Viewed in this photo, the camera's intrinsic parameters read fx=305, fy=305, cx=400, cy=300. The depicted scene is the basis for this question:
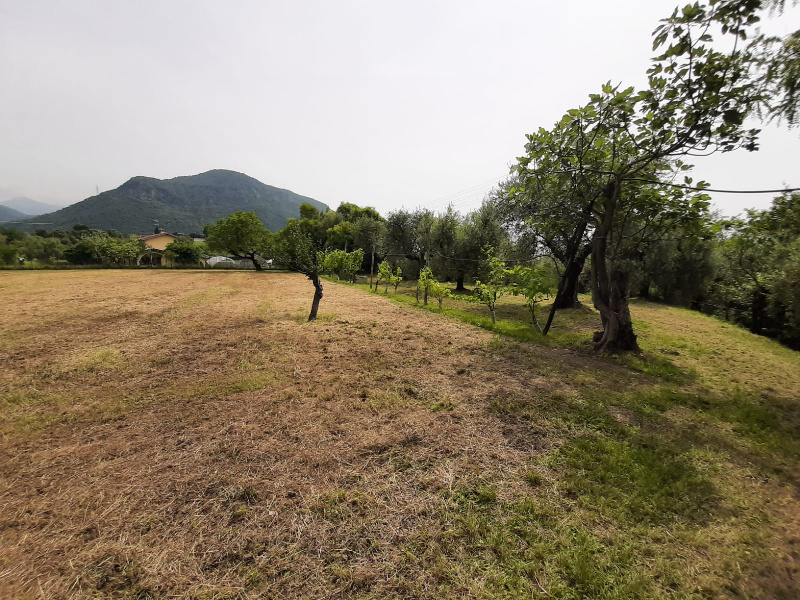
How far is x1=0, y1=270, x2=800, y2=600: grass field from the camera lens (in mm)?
2648

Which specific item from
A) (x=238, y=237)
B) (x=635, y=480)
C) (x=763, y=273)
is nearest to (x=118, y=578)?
(x=635, y=480)

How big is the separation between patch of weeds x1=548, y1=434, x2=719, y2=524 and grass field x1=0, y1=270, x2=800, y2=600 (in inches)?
1.0

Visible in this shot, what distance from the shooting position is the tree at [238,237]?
151 feet

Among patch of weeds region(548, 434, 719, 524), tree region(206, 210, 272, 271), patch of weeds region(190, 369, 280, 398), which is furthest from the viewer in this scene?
tree region(206, 210, 272, 271)

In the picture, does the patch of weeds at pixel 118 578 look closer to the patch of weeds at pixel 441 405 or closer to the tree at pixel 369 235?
the patch of weeds at pixel 441 405

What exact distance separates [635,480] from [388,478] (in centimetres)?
314

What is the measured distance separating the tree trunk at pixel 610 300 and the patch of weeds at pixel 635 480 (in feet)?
19.8

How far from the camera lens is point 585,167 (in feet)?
30.5

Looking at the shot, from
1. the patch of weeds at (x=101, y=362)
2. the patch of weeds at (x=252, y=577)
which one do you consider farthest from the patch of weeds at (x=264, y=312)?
the patch of weeds at (x=252, y=577)

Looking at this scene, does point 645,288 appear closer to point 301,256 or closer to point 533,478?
point 301,256

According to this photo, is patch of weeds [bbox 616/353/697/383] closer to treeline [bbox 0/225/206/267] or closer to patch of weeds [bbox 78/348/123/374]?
patch of weeds [bbox 78/348/123/374]

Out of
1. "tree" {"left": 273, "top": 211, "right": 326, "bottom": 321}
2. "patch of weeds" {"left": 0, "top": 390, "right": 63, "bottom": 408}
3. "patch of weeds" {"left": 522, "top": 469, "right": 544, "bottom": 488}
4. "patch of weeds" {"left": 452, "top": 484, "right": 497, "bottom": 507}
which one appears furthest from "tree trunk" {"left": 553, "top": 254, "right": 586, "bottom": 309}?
"patch of weeds" {"left": 0, "top": 390, "right": 63, "bottom": 408}

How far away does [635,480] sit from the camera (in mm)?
3873

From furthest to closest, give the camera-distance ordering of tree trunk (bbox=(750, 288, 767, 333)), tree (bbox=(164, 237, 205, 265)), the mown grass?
tree (bbox=(164, 237, 205, 265))
tree trunk (bbox=(750, 288, 767, 333))
the mown grass
